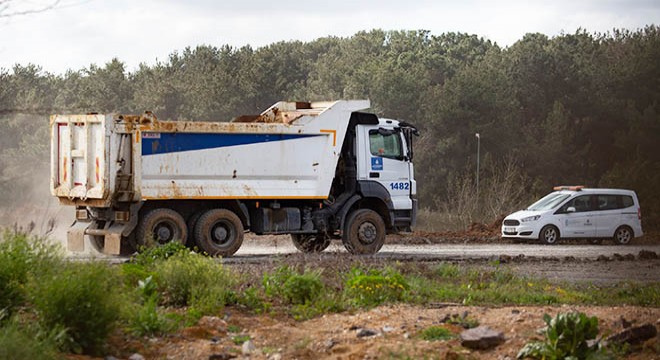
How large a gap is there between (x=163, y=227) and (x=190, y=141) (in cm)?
177

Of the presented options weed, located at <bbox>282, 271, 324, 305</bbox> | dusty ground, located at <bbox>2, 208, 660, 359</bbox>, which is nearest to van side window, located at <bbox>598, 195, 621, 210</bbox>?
dusty ground, located at <bbox>2, 208, 660, 359</bbox>

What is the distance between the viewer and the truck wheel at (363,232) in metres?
23.0

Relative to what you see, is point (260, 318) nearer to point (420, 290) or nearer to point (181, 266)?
point (181, 266)

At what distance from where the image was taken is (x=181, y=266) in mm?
12555

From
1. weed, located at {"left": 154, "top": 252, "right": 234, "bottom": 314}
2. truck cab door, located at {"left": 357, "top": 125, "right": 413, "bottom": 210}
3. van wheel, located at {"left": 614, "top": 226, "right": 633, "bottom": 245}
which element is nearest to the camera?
weed, located at {"left": 154, "top": 252, "right": 234, "bottom": 314}

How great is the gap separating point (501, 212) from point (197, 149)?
18.7 meters

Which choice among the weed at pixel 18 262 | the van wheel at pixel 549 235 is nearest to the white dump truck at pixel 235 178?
the van wheel at pixel 549 235

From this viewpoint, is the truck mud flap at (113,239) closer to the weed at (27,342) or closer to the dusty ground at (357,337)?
the dusty ground at (357,337)

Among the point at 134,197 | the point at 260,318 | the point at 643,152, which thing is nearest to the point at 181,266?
the point at 260,318

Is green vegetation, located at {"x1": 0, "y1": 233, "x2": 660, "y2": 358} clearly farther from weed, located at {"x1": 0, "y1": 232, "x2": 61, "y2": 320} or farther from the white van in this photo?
the white van

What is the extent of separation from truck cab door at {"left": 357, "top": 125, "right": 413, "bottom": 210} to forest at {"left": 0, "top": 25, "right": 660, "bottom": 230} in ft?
72.2

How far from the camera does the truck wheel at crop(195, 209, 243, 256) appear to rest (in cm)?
2103

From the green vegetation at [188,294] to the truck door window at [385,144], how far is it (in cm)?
730

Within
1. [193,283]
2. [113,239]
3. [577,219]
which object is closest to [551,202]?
[577,219]
